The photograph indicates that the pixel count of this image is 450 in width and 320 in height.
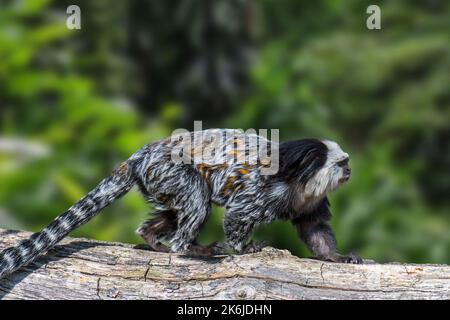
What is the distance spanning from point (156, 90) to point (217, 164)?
7892 mm

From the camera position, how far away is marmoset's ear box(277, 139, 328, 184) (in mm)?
5324

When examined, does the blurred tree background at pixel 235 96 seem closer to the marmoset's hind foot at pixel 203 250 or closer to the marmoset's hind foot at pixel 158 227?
the marmoset's hind foot at pixel 158 227

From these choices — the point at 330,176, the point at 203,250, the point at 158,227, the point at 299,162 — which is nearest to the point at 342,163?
the point at 330,176

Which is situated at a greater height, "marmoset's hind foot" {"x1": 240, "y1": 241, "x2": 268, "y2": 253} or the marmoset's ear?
the marmoset's ear

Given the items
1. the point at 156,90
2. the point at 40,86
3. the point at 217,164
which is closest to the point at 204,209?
the point at 217,164

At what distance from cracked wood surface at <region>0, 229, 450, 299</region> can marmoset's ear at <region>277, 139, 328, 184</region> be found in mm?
508

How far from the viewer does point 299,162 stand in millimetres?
5348

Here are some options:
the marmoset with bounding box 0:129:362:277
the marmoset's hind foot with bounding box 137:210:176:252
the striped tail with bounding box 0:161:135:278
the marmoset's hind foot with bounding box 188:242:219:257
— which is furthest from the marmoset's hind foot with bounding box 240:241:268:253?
the striped tail with bounding box 0:161:135:278

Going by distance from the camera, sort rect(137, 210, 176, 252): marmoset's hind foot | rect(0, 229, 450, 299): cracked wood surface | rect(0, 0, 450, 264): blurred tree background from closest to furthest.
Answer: rect(0, 229, 450, 299): cracked wood surface
rect(137, 210, 176, 252): marmoset's hind foot
rect(0, 0, 450, 264): blurred tree background

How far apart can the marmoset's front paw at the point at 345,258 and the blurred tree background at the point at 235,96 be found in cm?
346

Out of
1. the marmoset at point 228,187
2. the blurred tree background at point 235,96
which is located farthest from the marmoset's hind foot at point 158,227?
the blurred tree background at point 235,96

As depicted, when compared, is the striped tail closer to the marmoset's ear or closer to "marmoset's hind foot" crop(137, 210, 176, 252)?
"marmoset's hind foot" crop(137, 210, 176, 252)

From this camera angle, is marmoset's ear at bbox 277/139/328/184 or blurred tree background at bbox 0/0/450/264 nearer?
marmoset's ear at bbox 277/139/328/184

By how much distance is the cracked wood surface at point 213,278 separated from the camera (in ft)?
15.9
